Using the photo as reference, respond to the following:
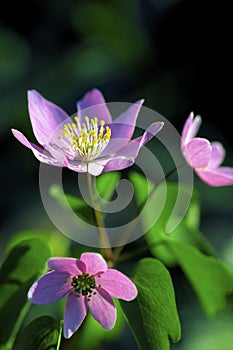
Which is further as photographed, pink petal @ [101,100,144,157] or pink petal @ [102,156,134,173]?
pink petal @ [101,100,144,157]

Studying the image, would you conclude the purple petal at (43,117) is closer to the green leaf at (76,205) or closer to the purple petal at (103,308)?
the green leaf at (76,205)

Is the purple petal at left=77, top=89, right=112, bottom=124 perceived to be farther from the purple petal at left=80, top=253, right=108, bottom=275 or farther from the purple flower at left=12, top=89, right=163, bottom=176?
the purple petal at left=80, top=253, right=108, bottom=275

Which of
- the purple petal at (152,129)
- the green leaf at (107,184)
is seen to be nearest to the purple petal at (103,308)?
the purple petal at (152,129)

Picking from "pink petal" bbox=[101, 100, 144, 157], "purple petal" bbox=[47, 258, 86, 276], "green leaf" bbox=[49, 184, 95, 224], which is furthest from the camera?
"green leaf" bbox=[49, 184, 95, 224]

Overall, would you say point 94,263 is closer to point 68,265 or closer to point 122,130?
point 68,265

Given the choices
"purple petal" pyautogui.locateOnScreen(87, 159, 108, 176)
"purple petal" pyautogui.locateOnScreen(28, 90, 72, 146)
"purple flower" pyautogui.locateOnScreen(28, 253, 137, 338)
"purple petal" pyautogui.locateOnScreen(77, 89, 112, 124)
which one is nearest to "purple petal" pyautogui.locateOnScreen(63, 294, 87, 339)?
"purple flower" pyautogui.locateOnScreen(28, 253, 137, 338)
